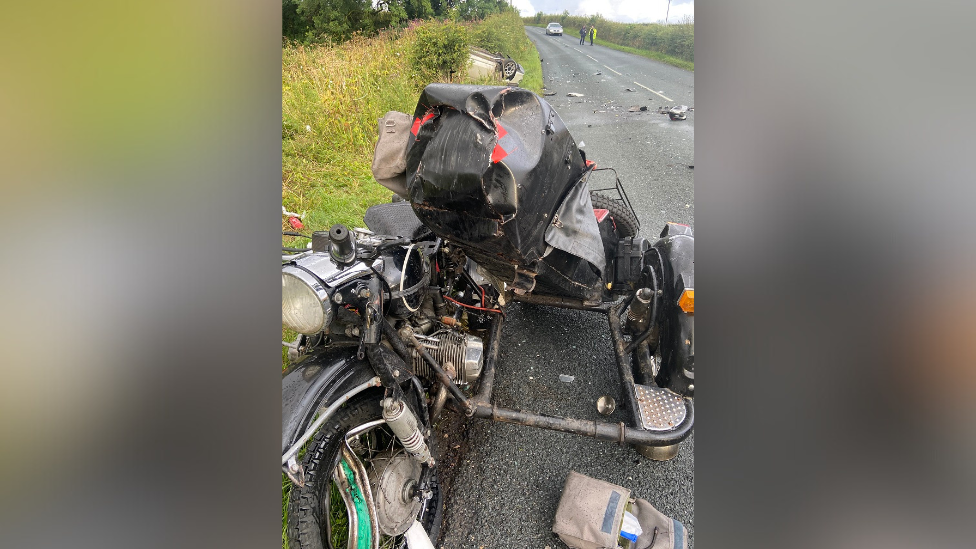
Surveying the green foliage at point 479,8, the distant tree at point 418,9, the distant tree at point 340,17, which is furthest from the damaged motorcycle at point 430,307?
the distant tree at point 418,9

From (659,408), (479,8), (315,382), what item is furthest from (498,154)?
(479,8)

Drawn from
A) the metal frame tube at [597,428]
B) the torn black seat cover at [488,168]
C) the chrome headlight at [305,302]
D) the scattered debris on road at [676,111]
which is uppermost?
the scattered debris on road at [676,111]

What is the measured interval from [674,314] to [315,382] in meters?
1.93

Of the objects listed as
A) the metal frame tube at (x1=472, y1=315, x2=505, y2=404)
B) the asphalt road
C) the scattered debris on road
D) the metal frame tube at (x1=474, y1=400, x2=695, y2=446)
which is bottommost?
the asphalt road

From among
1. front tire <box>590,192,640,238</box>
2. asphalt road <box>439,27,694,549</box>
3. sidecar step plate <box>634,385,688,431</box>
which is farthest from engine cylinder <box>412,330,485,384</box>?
front tire <box>590,192,640,238</box>

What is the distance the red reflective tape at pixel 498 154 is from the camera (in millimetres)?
1677

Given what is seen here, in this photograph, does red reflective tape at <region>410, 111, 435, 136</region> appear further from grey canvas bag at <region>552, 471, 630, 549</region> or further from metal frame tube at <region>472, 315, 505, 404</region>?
grey canvas bag at <region>552, 471, 630, 549</region>

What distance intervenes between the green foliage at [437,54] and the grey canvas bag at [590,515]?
28.3ft

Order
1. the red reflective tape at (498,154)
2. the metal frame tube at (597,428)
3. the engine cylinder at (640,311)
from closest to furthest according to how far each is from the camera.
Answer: the red reflective tape at (498,154), the metal frame tube at (597,428), the engine cylinder at (640,311)

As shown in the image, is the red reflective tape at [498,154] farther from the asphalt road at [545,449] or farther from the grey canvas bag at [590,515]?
the asphalt road at [545,449]

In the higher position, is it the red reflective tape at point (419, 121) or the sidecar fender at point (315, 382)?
the red reflective tape at point (419, 121)

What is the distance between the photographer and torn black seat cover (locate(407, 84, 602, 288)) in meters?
1.70
